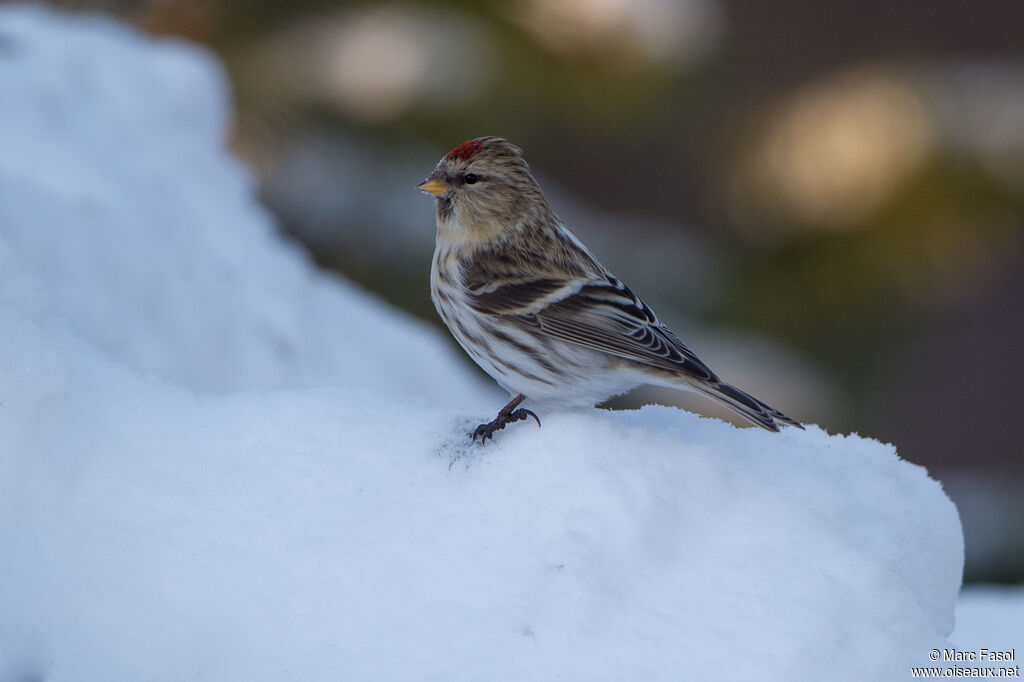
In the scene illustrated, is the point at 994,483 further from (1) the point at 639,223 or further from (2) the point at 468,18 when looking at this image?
(2) the point at 468,18

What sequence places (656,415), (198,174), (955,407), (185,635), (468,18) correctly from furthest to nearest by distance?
(955,407), (468,18), (198,174), (656,415), (185,635)

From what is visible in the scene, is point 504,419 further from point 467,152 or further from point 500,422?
point 467,152

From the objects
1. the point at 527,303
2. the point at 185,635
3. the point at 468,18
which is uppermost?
the point at 468,18

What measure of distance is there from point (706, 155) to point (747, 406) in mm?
4521

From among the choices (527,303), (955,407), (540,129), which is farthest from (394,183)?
(955,407)

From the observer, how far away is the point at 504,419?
147cm

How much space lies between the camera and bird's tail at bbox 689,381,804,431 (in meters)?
1.40

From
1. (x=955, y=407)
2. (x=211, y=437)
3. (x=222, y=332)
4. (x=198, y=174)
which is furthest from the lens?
(x=955, y=407)

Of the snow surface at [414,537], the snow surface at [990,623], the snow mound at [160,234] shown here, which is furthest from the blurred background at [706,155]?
the snow surface at [414,537]

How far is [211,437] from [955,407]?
731cm

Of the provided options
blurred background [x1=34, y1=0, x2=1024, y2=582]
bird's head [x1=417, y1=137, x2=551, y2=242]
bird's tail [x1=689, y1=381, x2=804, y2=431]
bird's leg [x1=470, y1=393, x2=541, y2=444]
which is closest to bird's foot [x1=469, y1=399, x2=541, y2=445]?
bird's leg [x1=470, y1=393, x2=541, y2=444]

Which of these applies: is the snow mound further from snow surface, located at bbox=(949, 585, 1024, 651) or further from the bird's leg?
snow surface, located at bbox=(949, 585, 1024, 651)

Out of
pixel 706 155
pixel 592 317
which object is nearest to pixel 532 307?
pixel 592 317

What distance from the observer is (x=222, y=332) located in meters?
1.99
